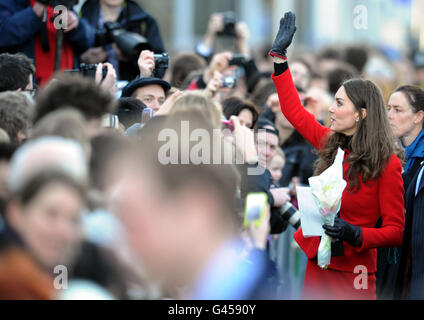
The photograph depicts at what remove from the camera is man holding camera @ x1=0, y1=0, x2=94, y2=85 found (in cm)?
510

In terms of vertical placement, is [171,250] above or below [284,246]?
above

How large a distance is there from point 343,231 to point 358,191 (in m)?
0.32

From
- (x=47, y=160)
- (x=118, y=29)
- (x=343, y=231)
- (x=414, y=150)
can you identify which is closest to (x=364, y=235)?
(x=343, y=231)

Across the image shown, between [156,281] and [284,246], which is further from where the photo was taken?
[284,246]

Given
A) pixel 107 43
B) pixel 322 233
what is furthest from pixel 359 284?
pixel 107 43

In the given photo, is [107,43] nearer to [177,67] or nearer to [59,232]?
[177,67]

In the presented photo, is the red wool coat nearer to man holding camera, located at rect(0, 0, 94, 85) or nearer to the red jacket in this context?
the red jacket

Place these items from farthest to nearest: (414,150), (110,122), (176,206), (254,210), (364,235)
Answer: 1. (414,150)
2. (364,235)
3. (110,122)
4. (254,210)
5. (176,206)

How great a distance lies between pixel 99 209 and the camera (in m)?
2.64

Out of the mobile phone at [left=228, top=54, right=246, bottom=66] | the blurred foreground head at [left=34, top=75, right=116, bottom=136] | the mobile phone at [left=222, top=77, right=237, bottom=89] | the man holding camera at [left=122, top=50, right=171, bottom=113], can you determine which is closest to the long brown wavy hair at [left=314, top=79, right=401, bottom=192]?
the man holding camera at [left=122, top=50, right=171, bottom=113]

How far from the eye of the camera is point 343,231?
12.3 ft

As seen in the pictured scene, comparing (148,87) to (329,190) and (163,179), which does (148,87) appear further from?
(163,179)
